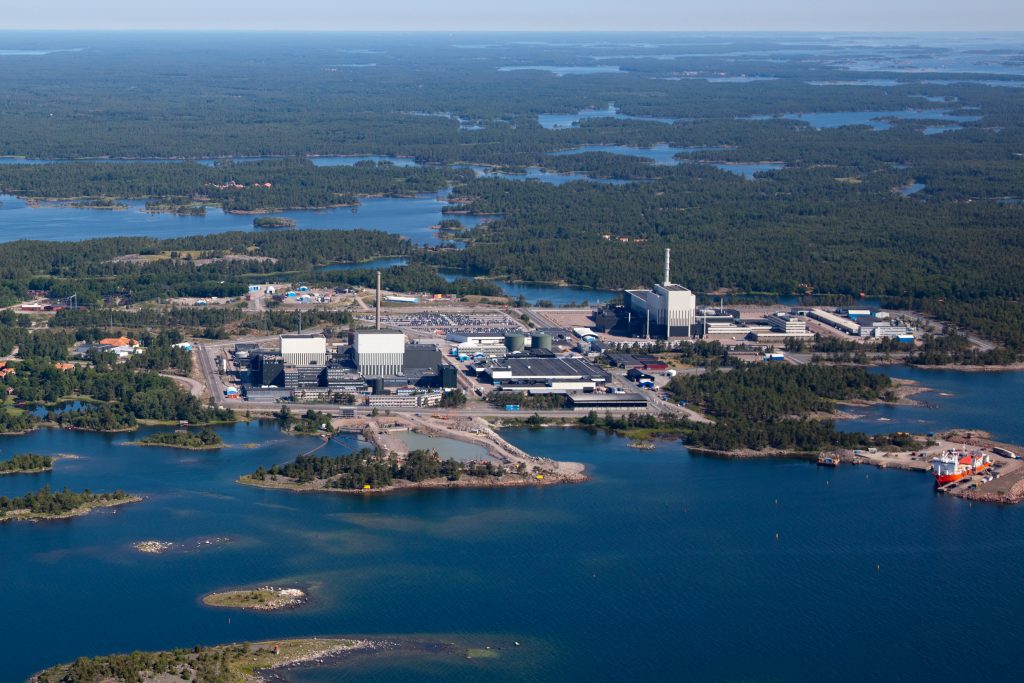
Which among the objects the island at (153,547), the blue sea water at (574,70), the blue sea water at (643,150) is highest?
the blue sea water at (574,70)

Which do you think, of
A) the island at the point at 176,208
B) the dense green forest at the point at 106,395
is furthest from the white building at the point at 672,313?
the island at the point at 176,208

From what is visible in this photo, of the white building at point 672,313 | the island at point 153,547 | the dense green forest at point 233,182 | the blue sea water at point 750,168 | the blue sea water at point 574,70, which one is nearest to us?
the island at point 153,547

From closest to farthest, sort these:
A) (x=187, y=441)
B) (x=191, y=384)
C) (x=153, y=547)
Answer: (x=153, y=547) → (x=187, y=441) → (x=191, y=384)

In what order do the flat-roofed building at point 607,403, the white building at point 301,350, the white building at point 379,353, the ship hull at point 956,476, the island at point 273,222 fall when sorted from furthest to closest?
the island at point 273,222
the white building at point 301,350
the white building at point 379,353
the flat-roofed building at point 607,403
the ship hull at point 956,476

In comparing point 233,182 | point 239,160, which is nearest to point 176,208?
point 233,182

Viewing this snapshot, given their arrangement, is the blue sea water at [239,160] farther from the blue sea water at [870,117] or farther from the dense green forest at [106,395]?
the dense green forest at [106,395]

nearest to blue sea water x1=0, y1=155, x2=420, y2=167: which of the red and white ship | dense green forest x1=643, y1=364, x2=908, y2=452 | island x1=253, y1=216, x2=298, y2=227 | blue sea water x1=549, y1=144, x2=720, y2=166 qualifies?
blue sea water x1=549, y1=144, x2=720, y2=166

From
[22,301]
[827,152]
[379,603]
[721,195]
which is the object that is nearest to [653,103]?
[827,152]

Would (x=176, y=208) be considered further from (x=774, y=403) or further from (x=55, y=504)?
(x=55, y=504)
